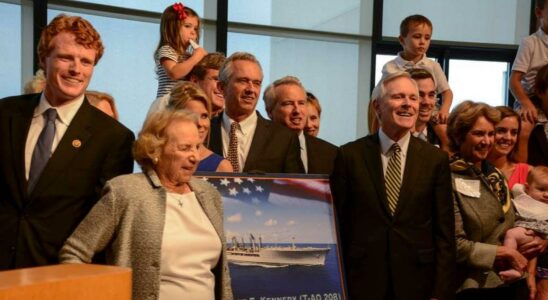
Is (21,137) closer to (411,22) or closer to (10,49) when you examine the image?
(411,22)

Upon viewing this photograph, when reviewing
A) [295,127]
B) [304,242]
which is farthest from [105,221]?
[295,127]

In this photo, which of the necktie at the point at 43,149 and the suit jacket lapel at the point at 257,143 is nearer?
the necktie at the point at 43,149

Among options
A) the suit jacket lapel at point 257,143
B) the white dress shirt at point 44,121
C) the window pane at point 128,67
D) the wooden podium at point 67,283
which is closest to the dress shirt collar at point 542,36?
the suit jacket lapel at point 257,143

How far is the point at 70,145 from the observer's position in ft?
9.87

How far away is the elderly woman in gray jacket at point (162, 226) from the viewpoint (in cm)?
292

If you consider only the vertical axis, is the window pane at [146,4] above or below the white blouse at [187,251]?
above

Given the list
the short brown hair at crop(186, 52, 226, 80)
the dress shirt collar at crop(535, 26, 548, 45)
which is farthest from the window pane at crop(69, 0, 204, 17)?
the dress shirt collar at crop(535, 26, 548, 45)

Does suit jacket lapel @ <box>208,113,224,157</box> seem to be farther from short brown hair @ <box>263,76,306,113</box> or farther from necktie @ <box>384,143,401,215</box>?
necktie @ <box>384,143,401,215</box>

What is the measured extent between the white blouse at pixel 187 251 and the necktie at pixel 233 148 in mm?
916

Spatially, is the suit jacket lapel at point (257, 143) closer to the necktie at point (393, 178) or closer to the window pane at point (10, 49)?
the necktie at point (393, 178)

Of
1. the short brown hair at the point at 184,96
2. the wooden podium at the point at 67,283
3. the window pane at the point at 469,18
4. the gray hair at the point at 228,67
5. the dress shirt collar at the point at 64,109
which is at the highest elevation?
the window pane at the point at 469,18

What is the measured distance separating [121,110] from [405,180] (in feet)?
13.7

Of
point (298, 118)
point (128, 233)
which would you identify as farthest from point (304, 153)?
point (128, 233)

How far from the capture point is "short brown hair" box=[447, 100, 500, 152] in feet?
13.9
